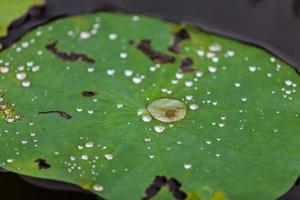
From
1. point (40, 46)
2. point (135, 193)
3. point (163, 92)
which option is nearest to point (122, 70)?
point (163, 92)

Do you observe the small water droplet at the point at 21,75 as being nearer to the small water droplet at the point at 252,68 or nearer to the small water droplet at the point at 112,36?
the small water droplet at the point at 112,36

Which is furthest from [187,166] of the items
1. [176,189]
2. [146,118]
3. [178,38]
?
[178,38]

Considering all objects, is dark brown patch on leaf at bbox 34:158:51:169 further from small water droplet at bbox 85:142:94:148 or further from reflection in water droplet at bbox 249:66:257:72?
reflection in water droplet at bbox 249:66:257:72

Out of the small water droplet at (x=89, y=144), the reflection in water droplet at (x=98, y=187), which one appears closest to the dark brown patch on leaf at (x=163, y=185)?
the reflection in water droplet at (x=98, y=187)

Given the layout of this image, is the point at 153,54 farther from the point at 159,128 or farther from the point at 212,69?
the point at 159,128

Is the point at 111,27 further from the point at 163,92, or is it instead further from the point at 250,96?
the point at 250,96

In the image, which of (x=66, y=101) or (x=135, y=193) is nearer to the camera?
(x=135, y=193)

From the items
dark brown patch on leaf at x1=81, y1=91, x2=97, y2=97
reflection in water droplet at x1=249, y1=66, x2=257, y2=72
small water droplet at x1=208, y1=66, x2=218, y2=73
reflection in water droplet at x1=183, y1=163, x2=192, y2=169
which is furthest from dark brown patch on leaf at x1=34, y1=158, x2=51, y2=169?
reflection in water droplet at x1=249, y1=66, x2=257, y2=72
